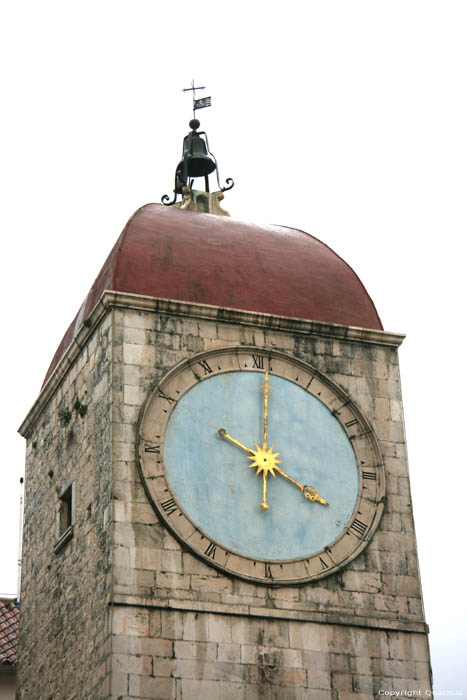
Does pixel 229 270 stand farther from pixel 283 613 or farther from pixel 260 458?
pixel 283 613

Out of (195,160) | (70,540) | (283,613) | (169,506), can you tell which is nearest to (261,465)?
(169,506)

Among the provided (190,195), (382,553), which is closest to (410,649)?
(382,553)

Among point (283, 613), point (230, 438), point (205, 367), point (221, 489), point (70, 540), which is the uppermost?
point (205, 367)

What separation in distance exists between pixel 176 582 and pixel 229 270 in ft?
18.6

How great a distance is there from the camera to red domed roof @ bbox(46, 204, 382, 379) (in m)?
25.8

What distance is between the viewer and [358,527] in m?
24.8

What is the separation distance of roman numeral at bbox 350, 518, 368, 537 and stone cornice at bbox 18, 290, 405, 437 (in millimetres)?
3167

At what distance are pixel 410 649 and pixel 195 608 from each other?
11.2ft

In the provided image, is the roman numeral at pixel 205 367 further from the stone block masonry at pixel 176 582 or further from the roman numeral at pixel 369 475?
the roman numeral at pixel 369 475

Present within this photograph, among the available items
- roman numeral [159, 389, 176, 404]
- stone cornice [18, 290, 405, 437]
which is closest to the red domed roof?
stone cornice [18, 290, 405, 437]

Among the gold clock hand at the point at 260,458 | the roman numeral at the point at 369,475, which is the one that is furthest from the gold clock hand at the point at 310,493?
the roman numeral at the point at 369,475

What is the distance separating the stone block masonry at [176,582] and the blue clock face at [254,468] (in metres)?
0.56

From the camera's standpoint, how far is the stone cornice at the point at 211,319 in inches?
986

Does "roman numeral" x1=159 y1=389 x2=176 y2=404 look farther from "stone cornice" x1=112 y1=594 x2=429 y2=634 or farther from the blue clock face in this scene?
"stone cornice" x1=112 y1=594 x2=429 y2=634
